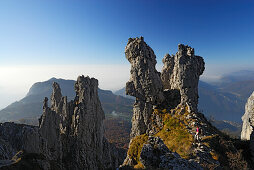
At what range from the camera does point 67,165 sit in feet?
107

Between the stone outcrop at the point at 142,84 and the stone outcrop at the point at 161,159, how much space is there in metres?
21.9

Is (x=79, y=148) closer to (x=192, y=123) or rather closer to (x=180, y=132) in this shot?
(x=180, y=132)

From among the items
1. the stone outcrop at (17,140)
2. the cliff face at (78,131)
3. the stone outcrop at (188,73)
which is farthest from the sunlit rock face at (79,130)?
the stone outcrop at (188,73)

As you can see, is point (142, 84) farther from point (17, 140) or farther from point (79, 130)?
point (17, 140)

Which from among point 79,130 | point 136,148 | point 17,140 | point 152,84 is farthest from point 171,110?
point 17,140

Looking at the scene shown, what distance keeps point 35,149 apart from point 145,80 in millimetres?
28981

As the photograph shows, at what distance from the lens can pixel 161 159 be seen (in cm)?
1557

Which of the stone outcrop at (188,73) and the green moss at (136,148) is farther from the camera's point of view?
the stone outcrop at (188,73)

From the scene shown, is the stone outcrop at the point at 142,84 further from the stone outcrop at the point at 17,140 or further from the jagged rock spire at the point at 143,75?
the stone outcrop at the point at 17,140

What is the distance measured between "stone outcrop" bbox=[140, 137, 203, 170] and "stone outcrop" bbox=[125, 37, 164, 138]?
71.9 ft

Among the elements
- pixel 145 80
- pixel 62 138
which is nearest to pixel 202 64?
pixel 145 80

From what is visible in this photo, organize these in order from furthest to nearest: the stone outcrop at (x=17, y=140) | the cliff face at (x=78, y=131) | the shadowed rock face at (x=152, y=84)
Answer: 1. the shadowed rock face at (x=152, y=84)
2. the cliff face at (x=78, y=131)
3. the stone outcrop at (x=17, y=140)

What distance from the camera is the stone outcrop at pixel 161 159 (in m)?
14.3

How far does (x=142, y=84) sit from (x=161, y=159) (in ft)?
87.2
